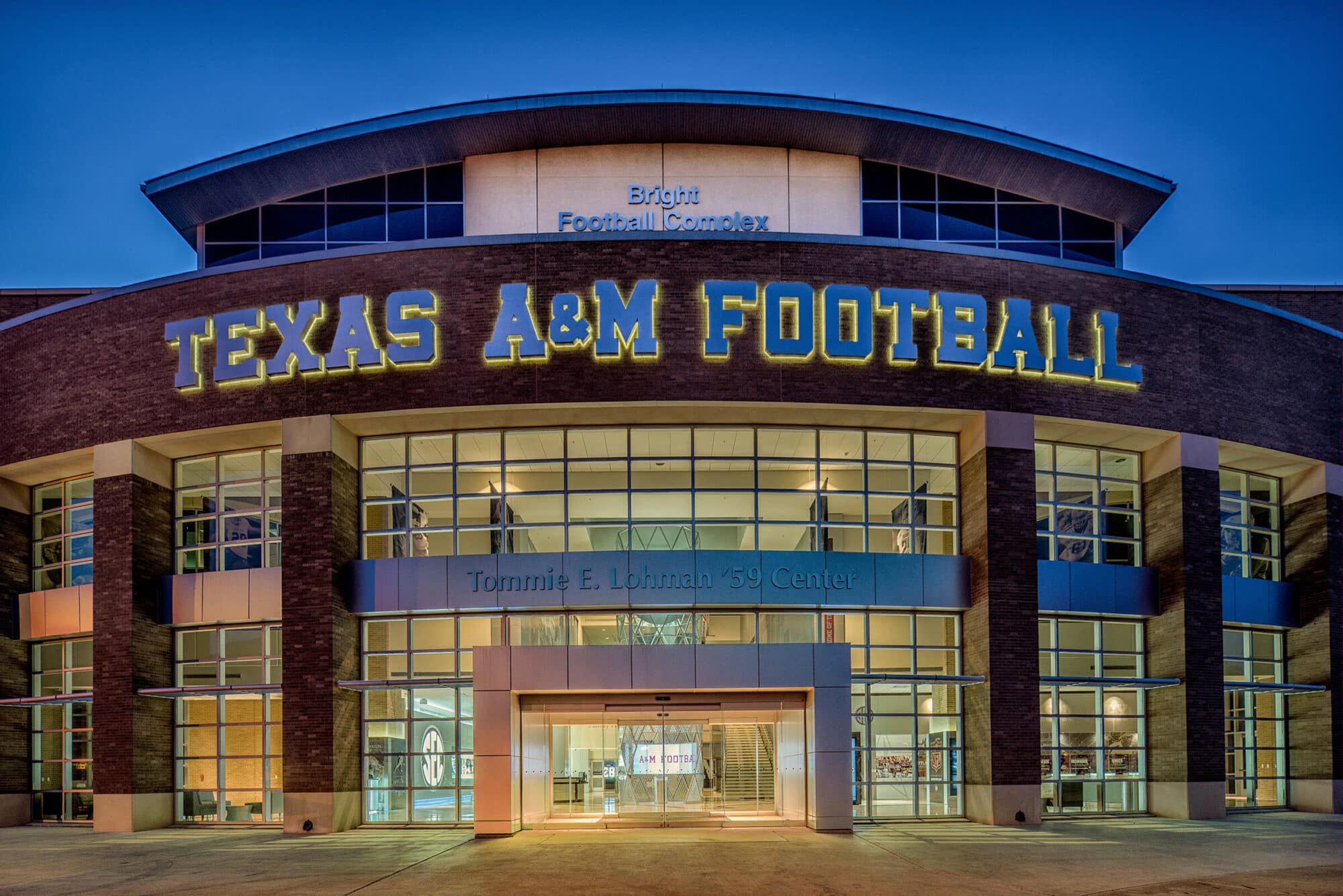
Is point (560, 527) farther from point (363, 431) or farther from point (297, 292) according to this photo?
point (297, 292)

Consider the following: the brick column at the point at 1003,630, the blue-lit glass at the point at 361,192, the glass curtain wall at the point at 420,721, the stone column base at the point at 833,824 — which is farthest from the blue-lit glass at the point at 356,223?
the stone column base at the point at 833,824

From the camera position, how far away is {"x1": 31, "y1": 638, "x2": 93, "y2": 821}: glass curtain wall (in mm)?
28281

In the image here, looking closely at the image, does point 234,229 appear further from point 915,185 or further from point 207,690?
point 915,185

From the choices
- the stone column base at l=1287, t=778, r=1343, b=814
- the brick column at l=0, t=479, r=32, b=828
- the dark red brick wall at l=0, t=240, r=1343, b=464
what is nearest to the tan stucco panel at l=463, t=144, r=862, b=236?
the dark red brick wall at l=0, t=240, r=1343, b=464

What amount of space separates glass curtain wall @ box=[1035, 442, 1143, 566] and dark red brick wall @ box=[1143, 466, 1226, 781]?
2.59ft

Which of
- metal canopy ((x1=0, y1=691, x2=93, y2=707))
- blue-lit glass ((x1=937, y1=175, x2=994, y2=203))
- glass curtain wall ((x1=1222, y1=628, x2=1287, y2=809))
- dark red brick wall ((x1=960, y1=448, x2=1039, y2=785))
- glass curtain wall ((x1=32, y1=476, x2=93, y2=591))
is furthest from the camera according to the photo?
blue-lit glass ((x1=937, y1=175, x2=994, y2=203))

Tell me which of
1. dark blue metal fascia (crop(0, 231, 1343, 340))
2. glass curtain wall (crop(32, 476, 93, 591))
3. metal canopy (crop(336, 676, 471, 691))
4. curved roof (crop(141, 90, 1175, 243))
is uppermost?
curved roof (crop(141, 90, 1175, 243))

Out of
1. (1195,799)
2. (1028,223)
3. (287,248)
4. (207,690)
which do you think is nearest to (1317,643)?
(1195,799)

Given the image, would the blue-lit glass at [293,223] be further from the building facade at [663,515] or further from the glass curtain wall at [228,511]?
the glass curtain wall at [228,511]

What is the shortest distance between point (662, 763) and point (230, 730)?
1020 cm

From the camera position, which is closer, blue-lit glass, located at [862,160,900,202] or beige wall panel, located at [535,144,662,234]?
beige wall panel, located at [535,144,662,234]

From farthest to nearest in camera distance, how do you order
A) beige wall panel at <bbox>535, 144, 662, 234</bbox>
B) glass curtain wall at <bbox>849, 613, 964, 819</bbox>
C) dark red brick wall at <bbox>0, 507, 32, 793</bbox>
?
beige wall panel at <bbox>535, 144, 662, 234</bbox>, dark red brick wall at <bbox>0, 507, 32, 793</bbox>, glass curtain wall at <bbox>849, 613, 964, 819</bbox>

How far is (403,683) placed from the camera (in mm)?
24109

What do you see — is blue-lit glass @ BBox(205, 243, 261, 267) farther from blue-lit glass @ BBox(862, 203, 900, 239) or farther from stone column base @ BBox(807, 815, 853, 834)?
stone column base @ BBox(807, 815, 853, 834)
